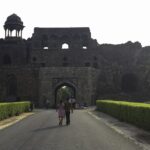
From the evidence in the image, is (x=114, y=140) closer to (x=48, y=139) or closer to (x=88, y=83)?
(x=48, y=139)

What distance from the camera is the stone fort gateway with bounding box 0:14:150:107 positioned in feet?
185

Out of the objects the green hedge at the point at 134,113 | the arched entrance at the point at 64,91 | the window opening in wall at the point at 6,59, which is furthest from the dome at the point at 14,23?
the green hedge at the point at 134,113

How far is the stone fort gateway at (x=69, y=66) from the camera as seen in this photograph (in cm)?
5631

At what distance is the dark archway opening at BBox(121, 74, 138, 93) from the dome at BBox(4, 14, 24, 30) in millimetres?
17296

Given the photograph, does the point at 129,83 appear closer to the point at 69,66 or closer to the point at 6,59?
the point at 69,66

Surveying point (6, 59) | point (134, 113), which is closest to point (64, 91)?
point (6, 59)

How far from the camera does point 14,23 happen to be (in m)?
63.4

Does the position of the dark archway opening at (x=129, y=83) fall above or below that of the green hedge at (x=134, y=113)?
above

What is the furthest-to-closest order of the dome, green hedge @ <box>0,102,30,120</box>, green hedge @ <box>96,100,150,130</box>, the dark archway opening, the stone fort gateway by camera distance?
the dome
the dark archway opening
the stone fort gateway
green hedge @ <box>0,102,30,120</box>
green hedge @ <box>96,100,150,130</box>

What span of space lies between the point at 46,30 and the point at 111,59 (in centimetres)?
1092

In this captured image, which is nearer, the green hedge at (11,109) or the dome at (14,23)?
the green hedge at (11,109)

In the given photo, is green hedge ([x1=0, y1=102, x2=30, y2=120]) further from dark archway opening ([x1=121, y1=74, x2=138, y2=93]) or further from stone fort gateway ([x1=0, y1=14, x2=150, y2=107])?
dark archway opening ([x1=121, y1=74, x2=138, y2=93])

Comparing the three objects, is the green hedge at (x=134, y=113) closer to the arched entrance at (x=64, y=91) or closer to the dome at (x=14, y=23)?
the arched entrance at (x=64, y=91)

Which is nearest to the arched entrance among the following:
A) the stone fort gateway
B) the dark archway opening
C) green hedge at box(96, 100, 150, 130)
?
the stone fort gateway
